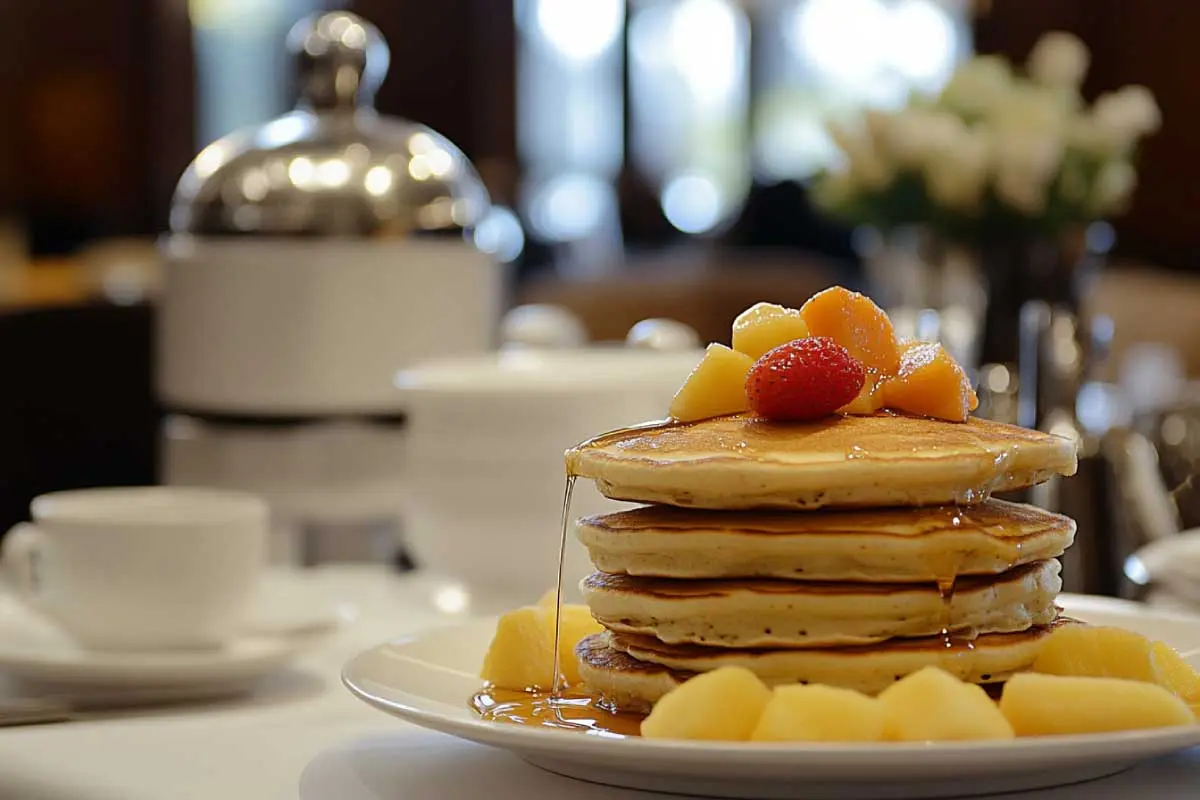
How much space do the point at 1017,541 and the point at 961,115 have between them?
1.66 metres

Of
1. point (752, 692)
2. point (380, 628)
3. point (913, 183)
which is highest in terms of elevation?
point (913, 183)

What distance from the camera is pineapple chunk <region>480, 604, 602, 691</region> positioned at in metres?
0.78

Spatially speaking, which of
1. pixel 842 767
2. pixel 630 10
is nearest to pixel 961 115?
pixel 842 767

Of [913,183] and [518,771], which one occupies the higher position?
[913,183]

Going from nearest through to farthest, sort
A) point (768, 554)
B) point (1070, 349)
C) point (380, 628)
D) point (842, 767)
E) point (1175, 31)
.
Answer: point (842, 767)
point (768, 554)
point (380, 628)
point (1070, 349)
point (1175, 31)

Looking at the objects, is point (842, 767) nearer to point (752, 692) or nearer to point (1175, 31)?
point (752, 692)

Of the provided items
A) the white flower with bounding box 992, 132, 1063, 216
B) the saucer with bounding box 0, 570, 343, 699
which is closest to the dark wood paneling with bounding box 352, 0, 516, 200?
the white flower with bounding box 992, 132, 1063, 216

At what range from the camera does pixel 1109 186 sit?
7.10 ft

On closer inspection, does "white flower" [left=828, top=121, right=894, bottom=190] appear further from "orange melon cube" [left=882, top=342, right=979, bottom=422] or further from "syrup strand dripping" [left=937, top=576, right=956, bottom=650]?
"syrup strand dripping" [left=937, top=576, right=956, bottom=650]

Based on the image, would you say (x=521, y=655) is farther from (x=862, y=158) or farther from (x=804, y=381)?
(x=862, y=158)

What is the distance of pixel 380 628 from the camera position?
119 cm

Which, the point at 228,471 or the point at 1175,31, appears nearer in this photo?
the point at 228,471

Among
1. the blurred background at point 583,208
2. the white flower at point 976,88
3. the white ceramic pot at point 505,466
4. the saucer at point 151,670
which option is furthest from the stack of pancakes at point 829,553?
the white flower at point 976,88

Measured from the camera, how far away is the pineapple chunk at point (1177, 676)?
0.71 metres
